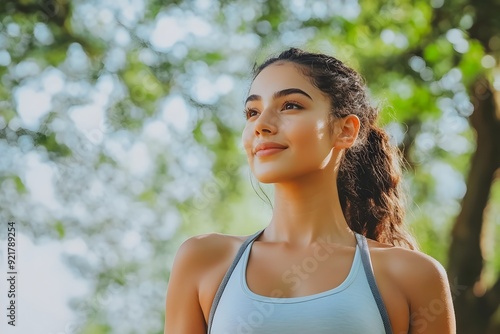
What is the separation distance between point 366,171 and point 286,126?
0.45 metres

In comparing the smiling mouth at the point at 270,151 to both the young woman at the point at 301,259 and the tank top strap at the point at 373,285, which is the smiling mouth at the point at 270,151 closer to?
the young woman at the point at 301,259

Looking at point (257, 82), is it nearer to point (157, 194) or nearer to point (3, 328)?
point (3, 328)

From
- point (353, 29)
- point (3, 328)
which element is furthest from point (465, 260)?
point (3, 328)

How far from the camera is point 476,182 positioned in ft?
18.9

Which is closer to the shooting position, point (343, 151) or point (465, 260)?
point (343, 151)

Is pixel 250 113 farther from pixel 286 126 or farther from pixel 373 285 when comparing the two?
pixel 373 285

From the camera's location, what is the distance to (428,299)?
178cm

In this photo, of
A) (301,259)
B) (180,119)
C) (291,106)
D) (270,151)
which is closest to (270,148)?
(270,151)

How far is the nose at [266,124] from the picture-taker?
1.79 m

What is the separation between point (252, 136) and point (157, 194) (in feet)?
20.6

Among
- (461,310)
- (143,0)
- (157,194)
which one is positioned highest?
(143,0)

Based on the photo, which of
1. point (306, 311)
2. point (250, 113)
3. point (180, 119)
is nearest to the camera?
point (306, 311)

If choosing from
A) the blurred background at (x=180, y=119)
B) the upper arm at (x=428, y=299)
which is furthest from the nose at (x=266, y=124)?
the blurred background at (x=180, y=119)

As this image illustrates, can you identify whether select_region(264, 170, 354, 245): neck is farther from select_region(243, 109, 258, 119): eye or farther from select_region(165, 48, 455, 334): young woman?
select_region(243, 109, 258, 119): eye
